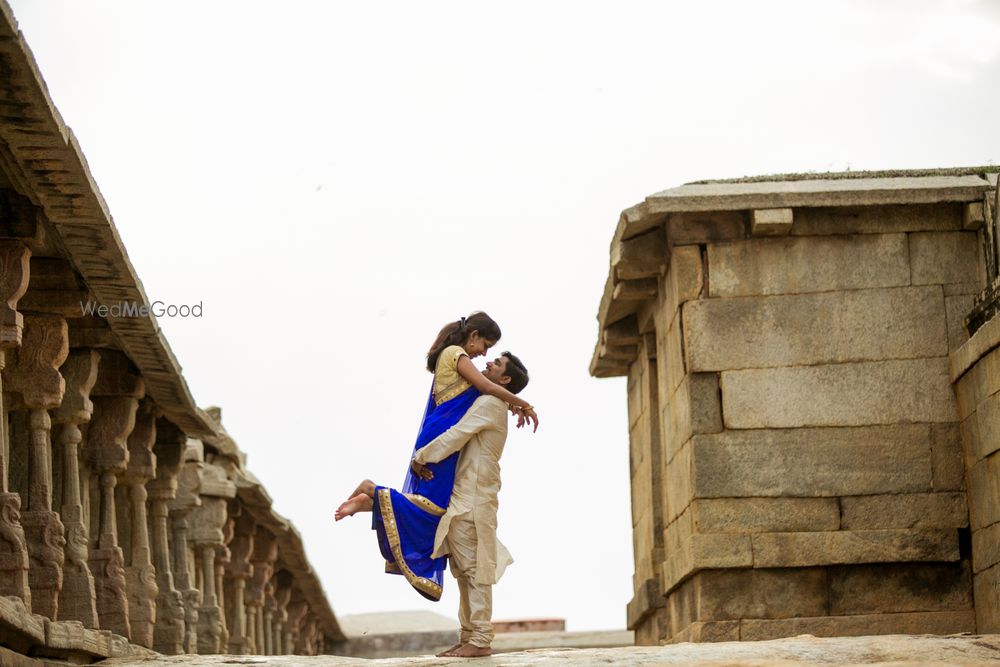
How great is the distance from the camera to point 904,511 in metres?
13.5

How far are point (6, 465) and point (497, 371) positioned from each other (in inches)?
112

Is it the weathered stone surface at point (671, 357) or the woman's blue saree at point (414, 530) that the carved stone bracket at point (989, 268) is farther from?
the woman's blue saree at point (414, 530)

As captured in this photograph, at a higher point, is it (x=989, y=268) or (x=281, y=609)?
(x=989, y=268)

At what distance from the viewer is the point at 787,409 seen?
541 inches

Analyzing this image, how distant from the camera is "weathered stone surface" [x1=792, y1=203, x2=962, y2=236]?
14.1 m

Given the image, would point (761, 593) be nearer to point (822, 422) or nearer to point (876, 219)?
point (822, 422)

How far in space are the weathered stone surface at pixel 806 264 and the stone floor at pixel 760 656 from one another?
4066mm

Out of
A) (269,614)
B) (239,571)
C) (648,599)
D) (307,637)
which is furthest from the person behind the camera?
(307,637)

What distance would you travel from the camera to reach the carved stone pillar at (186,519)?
17.6 metres

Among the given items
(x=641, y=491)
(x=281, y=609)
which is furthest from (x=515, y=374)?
(x=281, y=609)

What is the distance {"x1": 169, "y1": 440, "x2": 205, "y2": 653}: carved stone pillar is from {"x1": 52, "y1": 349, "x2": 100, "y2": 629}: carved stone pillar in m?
3.79

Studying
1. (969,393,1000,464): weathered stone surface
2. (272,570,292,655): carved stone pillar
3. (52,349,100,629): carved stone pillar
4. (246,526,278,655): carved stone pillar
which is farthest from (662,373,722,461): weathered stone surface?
(272,570,292,655): carved stone pillar

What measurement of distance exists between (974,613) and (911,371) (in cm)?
179

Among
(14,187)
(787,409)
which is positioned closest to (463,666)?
(14,187)
